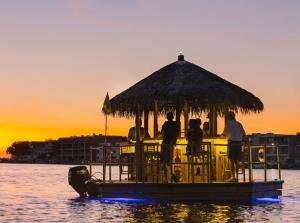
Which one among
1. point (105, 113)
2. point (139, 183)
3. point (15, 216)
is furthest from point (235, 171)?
point (15, 216)

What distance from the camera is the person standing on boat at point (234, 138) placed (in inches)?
867

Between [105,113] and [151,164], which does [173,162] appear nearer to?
[151,164]

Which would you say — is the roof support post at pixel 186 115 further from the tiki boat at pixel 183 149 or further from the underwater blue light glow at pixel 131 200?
the underwater blue light glow at pixel 131 200

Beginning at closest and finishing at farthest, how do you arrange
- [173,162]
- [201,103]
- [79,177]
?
[173,162] < [201,103] < [79,177]

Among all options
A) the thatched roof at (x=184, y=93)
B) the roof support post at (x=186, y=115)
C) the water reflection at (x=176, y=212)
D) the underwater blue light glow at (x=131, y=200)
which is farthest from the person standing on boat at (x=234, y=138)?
the underwater blue light glow at (x=131, y=200)

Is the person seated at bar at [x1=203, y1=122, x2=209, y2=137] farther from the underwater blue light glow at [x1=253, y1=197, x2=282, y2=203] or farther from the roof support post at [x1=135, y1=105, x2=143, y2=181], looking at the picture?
the underwater blue light glow at [x1=253, y1=197, x2=282, y2=203]

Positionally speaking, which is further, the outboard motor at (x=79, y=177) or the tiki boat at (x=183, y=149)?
the outboard motor at (x=79, y=177)

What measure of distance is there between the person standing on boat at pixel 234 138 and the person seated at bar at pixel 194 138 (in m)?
0.98

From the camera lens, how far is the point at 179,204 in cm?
2119

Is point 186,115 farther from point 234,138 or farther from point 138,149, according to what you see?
point 234,138

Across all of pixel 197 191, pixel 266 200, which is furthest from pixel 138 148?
pixel 266 200

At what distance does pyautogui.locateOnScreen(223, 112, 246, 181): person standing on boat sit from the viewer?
22.0 metres

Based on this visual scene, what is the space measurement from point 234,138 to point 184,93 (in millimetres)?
2192

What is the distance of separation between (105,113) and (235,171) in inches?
209
